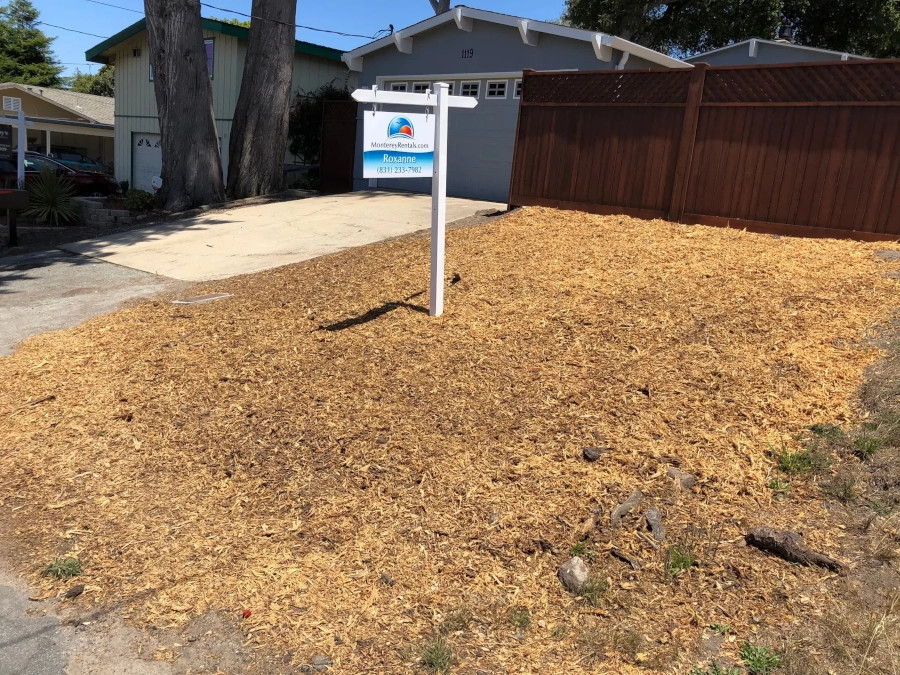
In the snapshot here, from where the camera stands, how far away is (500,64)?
15664mm

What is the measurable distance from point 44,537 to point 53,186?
45.5 feet

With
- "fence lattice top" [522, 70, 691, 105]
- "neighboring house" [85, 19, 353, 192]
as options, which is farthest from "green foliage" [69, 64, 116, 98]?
"fence lattice top" [522, 70, 691, 105]

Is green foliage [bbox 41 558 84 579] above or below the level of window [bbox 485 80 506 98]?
below

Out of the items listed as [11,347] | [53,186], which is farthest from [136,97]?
[11,347]

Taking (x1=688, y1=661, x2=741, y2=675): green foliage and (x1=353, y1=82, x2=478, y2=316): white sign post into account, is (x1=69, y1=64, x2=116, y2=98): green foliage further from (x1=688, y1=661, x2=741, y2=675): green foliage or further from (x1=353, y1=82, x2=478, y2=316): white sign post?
(x1=688, y1=661, x2=741, y2=675): green foliage

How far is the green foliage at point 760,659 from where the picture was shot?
271cm

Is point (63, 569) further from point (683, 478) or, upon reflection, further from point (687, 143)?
point (687, 143)

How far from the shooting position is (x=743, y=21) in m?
23.5

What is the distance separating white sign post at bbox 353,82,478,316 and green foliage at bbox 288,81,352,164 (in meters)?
14.4

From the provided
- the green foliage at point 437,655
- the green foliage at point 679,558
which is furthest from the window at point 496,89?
the green foliage at point 437,655

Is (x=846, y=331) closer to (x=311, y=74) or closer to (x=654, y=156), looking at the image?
(x=654, y=156)

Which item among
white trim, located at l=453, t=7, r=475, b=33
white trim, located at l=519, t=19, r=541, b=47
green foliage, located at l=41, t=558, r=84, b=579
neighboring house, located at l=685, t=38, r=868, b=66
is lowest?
green foliage, located at l=41, t=558, r=84, b=579

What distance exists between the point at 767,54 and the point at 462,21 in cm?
801

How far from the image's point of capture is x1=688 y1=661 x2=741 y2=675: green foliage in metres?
2.72
